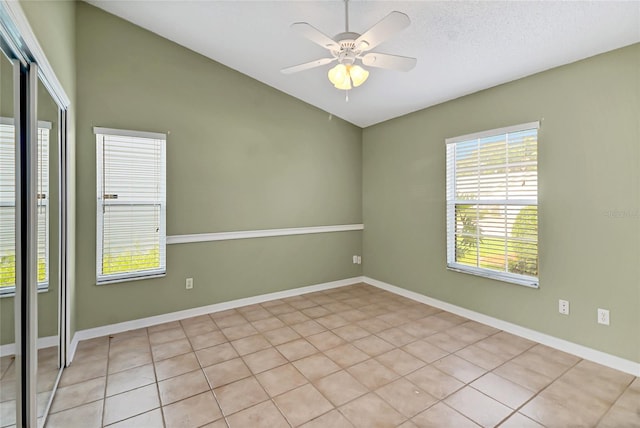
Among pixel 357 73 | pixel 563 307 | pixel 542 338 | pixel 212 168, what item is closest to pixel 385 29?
pixel 357 73

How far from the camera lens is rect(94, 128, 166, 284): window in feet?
10.1

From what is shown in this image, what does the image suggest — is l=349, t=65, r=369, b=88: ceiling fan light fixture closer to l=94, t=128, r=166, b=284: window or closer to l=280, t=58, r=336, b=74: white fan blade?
l=280, t=58, r=336, b=74: white fan blade

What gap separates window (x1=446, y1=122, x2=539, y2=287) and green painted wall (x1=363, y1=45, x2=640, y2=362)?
9 cm

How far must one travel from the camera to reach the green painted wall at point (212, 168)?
3.02m

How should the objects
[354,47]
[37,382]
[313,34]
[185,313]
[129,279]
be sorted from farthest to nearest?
[185,313], [129,279], [354,47], [313,34], [37,382]

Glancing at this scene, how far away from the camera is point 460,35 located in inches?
99.4

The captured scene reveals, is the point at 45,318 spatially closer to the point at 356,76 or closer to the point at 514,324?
the point at 356,76

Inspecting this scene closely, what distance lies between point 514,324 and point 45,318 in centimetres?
389

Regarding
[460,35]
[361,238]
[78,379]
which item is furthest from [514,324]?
[78,379]

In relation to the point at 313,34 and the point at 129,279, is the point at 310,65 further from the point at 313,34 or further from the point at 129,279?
the point at 129,279

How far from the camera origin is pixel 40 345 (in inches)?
71.7

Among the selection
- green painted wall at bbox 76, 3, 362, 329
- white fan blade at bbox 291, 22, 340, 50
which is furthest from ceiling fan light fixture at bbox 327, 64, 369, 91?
green painted wall at bbox 76, 3, 362, 329

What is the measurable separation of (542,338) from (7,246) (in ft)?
12.9

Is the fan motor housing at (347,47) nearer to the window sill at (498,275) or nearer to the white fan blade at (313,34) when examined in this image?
the white fan blade at (313,34)
